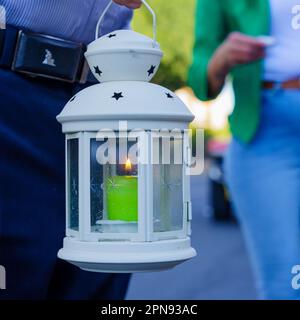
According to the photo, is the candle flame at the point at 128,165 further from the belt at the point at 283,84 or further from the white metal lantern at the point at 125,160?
the belt at the point at 283,84

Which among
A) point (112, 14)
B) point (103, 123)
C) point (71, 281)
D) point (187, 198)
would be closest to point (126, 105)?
point (103, 123)

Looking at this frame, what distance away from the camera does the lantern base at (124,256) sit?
39.5 inches

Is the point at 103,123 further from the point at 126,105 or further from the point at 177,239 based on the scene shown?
the point at 177,239

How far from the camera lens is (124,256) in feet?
3.29

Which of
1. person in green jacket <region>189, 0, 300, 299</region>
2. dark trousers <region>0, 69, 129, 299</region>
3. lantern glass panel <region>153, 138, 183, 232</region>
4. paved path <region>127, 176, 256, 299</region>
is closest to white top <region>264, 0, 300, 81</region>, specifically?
person in green jacket <region>189, 0, 300, 299</region>

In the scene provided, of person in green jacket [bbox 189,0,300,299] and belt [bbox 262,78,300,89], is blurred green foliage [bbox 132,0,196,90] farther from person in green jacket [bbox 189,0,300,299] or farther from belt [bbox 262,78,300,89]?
belt [bbox 262,78,300,89]

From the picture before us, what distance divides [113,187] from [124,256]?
93 millimetres

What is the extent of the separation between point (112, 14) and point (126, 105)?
26 cm

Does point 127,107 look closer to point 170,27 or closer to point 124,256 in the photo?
point 124,256

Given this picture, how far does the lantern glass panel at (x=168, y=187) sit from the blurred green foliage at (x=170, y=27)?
0.60 feet

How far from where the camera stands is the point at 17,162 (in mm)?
1267

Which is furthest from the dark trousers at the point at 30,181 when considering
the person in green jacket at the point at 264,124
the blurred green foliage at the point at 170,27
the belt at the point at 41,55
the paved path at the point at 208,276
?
the paved path at the point at 208,276

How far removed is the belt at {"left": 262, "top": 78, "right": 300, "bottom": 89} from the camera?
5.79 ft

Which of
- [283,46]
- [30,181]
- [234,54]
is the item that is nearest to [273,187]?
[283,46]
